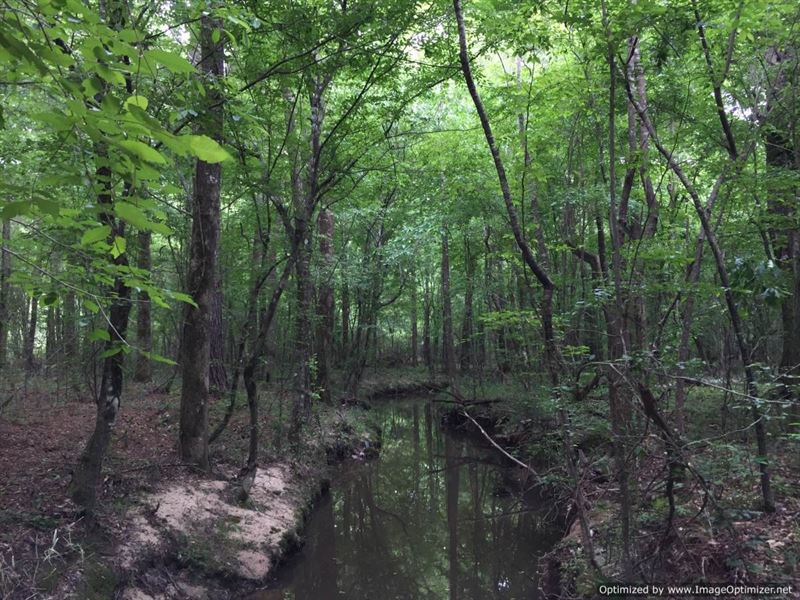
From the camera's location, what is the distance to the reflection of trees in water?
6.38m

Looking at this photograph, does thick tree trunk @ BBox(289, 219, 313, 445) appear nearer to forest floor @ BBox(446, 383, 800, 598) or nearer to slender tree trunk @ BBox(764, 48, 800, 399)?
forest floor @ BBox(446, 383, 800, 598)

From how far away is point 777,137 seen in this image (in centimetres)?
718

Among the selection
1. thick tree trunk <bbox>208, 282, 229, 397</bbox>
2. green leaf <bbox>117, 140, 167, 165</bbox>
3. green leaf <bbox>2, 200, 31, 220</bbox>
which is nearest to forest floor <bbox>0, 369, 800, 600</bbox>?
thick tree trunk <bbox>208, 282, 229, 397</bbox>

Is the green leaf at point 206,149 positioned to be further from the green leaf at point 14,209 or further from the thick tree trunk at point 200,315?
the thick tree trunk at point 200,315

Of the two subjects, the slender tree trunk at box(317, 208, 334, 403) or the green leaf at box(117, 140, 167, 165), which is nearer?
the green leaf at box(117, 140, 167, 165)

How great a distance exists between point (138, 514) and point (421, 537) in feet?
14.3

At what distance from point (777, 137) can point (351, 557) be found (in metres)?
8.65

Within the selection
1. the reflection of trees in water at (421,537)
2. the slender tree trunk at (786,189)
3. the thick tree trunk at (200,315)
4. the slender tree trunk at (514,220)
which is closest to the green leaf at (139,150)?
the slender tree trunk at (514,220)

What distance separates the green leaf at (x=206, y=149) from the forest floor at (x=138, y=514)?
4.15 m

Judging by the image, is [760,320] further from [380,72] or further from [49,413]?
[49,413]

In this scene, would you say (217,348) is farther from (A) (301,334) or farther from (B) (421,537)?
(B) (421,537)

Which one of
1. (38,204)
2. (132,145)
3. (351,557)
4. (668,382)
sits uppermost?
(132,145)

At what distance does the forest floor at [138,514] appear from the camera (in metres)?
4.30

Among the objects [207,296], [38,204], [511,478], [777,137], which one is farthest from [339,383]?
[38,204]
